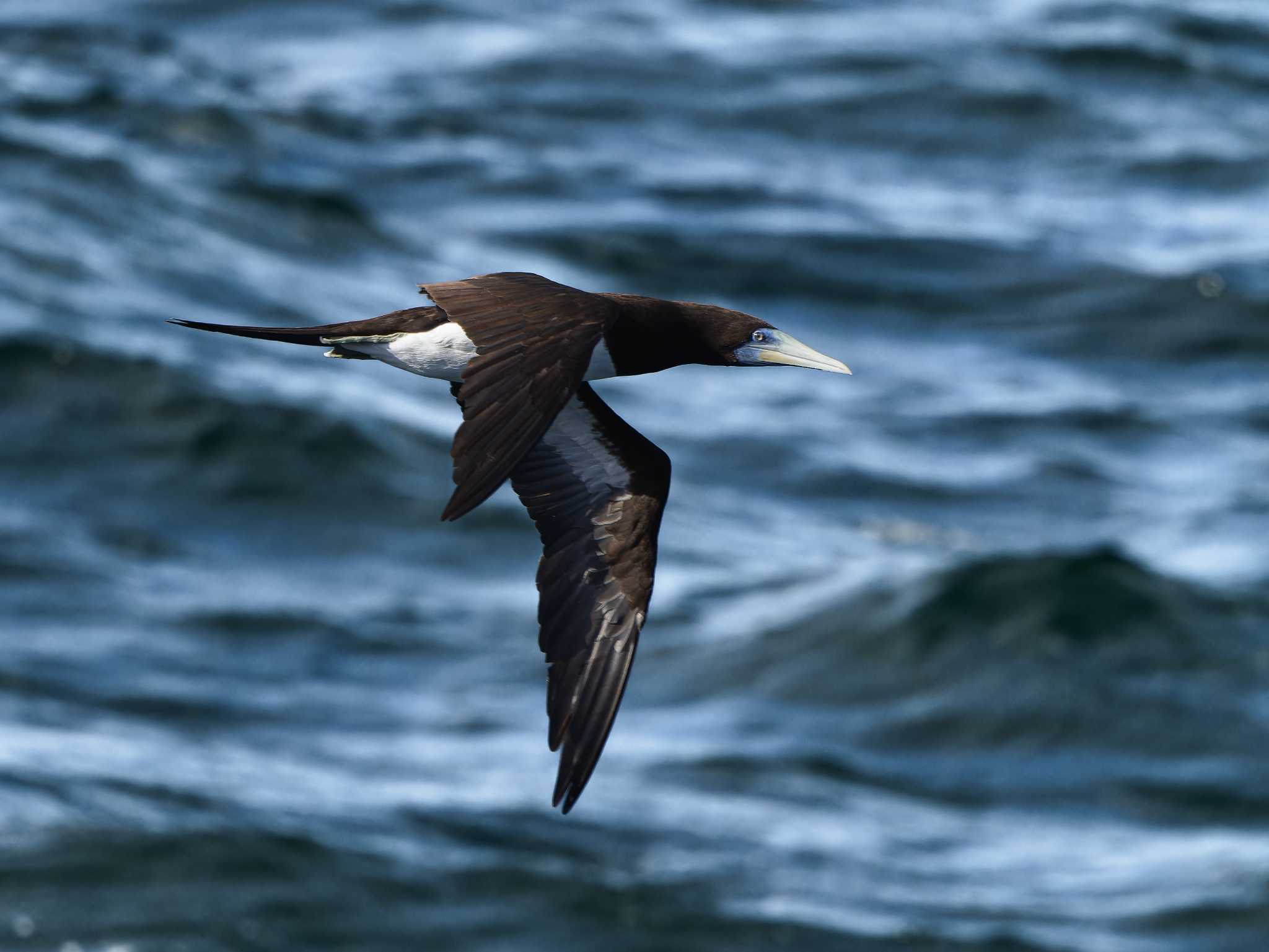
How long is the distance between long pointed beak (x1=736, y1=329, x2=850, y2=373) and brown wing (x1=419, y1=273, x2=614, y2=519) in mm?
1170

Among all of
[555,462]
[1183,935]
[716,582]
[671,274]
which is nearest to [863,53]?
[671,274]

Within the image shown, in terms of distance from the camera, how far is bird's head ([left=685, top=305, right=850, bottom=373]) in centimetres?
1042

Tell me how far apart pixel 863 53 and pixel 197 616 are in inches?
1479

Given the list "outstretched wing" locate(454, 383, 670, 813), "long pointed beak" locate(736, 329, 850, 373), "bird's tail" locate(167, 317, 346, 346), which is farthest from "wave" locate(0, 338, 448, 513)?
"bird's tail" locate(167, 317, 346, 346)

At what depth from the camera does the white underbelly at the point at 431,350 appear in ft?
32.4

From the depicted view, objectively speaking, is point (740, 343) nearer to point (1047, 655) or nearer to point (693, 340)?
point (693, 340)

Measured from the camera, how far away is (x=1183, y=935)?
37938mm

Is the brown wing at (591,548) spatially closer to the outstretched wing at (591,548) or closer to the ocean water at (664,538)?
the outstretched wing at (591,548)

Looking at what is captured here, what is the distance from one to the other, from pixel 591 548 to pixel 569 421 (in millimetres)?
741

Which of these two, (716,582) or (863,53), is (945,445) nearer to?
(716,582)

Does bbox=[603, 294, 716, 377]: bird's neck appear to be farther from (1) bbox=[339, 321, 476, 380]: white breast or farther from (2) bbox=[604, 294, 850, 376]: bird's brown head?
(1) bbox=[339, 321, 476, 380]: white breast

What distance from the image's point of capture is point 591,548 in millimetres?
11148

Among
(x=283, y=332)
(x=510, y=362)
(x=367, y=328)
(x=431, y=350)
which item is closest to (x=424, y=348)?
(x=431, y=350)

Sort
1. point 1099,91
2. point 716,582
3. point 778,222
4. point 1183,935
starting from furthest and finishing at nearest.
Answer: point 1099,91, point 778,222, point 716,582, point 1183,935
